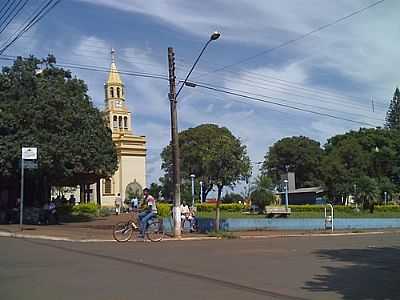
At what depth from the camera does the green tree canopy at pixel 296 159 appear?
99.1 metres

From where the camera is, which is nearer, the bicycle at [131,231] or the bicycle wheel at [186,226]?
the bicycle at [131,231]

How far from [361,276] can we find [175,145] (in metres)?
15.0

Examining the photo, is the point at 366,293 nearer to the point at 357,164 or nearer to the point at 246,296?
the point at 246,296

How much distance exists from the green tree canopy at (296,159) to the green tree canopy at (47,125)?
210ft

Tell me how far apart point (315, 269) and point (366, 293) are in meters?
3.63

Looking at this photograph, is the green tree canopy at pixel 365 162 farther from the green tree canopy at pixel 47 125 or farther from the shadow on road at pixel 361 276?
the shadow on road at pixel 361 276

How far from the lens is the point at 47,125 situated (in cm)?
3438

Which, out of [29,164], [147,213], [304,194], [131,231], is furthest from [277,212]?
[304,194]

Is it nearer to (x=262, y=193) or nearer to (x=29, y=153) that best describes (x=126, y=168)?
(x=262, y=193)

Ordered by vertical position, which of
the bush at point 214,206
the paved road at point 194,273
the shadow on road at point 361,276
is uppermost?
the bush at point 214,206

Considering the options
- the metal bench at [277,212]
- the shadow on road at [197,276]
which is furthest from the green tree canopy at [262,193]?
the shadow on road at [197,276]

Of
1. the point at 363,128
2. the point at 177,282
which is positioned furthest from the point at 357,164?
the point at 177,282

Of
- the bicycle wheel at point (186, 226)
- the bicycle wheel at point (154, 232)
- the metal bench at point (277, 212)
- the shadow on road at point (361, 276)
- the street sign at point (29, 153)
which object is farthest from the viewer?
the metal bench at point (277, 212)

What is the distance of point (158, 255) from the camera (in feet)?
56.1
